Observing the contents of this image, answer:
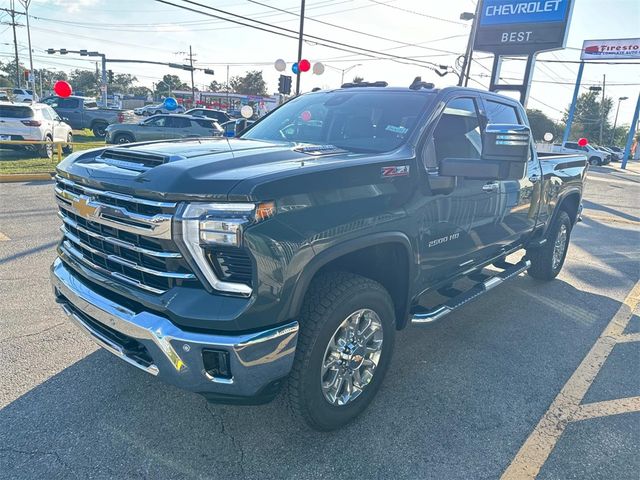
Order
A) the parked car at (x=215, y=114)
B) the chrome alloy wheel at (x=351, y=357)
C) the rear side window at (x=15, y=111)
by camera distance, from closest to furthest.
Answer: the chrome alloy wheel at (x=351, y=357), the rear side window at (x=15, y=111), the parked car at (x=215, y=114)

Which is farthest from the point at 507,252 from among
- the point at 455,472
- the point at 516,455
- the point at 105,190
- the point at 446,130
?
the point at 105,190

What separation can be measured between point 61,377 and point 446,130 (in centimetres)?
Answer: 315

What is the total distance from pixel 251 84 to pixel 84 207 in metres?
102

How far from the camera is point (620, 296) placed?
17.7 feet

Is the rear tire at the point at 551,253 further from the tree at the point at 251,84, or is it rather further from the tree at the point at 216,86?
the tree at the point at 216,86

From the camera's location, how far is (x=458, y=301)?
3.51 meters

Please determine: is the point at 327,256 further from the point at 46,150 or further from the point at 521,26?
the point at 521,26

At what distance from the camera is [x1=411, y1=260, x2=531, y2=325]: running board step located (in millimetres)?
3133

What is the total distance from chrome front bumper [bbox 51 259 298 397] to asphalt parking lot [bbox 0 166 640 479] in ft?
1.81

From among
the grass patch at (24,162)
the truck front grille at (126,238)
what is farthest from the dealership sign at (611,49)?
the truck front grille at (126,238)

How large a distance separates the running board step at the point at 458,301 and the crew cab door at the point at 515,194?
30 cm

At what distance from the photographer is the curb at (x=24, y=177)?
9694mm

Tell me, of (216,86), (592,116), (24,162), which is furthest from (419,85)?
(216,86)

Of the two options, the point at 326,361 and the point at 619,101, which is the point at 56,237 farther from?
the point at 619,101
